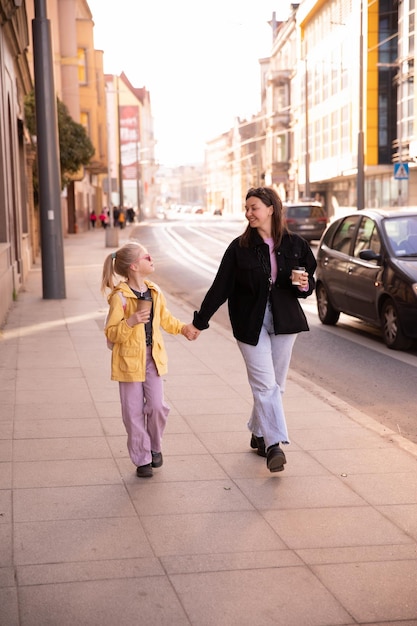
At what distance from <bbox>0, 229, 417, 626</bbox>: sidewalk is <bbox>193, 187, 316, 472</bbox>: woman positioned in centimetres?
40

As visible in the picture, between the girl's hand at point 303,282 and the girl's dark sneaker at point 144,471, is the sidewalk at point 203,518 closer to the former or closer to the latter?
the girl's dark sneaker at point 144,471

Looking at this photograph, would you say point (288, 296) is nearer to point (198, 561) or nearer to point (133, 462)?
point (133, 462)

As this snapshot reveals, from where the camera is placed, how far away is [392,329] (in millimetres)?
11391

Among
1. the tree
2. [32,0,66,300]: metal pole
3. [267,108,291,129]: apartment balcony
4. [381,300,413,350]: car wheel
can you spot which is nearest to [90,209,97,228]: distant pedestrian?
[267,108,291,129]: apartment balcony

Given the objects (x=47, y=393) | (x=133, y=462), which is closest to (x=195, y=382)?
(x=47, y=393)

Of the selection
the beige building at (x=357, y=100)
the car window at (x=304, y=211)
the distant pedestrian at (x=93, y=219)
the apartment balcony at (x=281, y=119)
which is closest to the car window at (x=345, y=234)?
the beige building at (x=357, y=100)

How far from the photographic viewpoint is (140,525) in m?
4.77

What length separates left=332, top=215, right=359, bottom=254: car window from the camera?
42.8 feet

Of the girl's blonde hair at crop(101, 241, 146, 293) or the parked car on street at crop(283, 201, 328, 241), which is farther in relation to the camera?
the parked car on street at crop(283, 201, 328, 241)

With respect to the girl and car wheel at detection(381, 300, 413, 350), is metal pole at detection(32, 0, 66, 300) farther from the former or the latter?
the girl

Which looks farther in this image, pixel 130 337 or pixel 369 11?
pixel 369 11

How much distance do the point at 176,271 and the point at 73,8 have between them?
27.3 m

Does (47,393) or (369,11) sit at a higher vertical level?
(369,11)

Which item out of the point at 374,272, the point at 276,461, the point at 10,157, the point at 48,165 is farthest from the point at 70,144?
the point at 276,461
